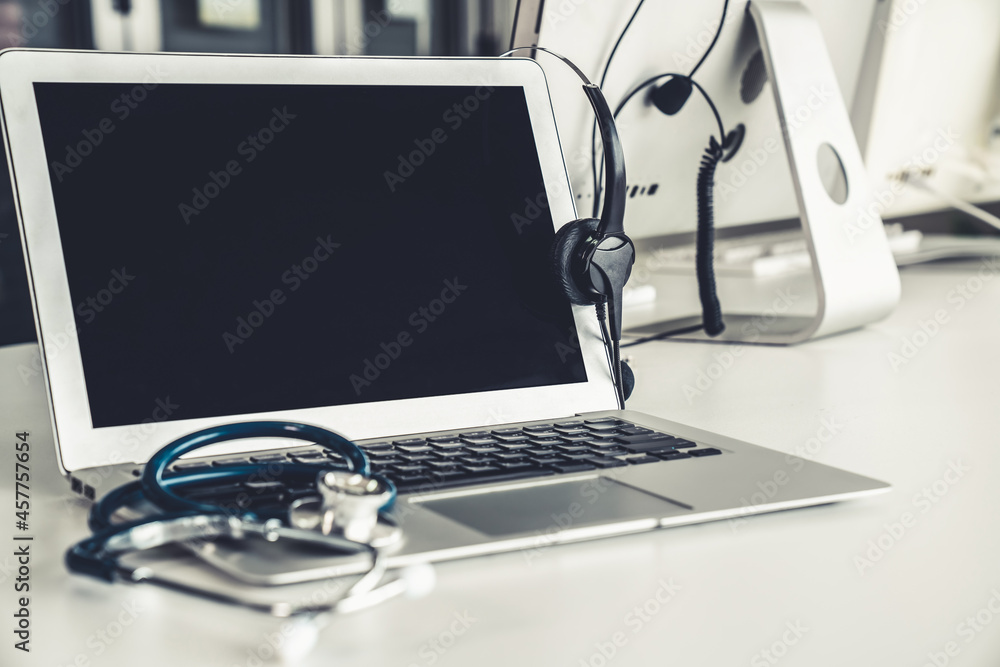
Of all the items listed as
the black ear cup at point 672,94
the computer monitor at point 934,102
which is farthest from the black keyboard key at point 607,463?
the computer monitor at point 934,102

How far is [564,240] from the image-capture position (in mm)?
727

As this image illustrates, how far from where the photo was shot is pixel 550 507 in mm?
488

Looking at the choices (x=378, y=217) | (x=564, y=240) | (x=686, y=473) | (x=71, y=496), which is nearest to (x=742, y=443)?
(x=686, y=473)

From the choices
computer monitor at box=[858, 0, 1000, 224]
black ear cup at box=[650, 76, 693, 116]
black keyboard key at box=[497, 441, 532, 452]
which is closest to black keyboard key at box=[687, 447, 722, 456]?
black keyboard key at box=[497, 441, 532, 452]

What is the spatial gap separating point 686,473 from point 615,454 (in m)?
0.05

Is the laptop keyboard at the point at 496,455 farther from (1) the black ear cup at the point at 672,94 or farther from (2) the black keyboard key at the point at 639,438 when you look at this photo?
(1) the black ear cup at the point at 672,94

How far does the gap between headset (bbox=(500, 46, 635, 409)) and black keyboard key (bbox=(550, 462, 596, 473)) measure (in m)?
0.18

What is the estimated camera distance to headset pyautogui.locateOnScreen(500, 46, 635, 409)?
72 cm

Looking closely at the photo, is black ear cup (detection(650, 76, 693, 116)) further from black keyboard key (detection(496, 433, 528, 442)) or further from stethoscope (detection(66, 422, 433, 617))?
stethoscope (detection(66, 422, 433, 617))

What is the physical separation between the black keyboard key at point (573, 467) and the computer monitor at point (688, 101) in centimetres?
46

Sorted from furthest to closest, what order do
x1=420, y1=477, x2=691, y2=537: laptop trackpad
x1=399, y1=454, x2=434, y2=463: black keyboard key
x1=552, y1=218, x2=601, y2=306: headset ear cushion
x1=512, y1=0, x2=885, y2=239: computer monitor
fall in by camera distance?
x1=512, y1=0, x2=885, y2=239: computer monitor < x1=552, y1=218, x2=601, y2=306: headset ear cushion < x1=399, y1=454, x2=434, y2=463: black keyboard key < x1=420, y1=477, x2=691, y2=537: laptop trackpad

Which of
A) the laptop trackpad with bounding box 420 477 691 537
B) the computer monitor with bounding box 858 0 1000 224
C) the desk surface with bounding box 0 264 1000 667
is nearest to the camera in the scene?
the desk surface with bounding box 0 264 1000 667

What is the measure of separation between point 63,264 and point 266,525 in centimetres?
29

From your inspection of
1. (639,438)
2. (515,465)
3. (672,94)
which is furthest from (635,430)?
(672,94)
